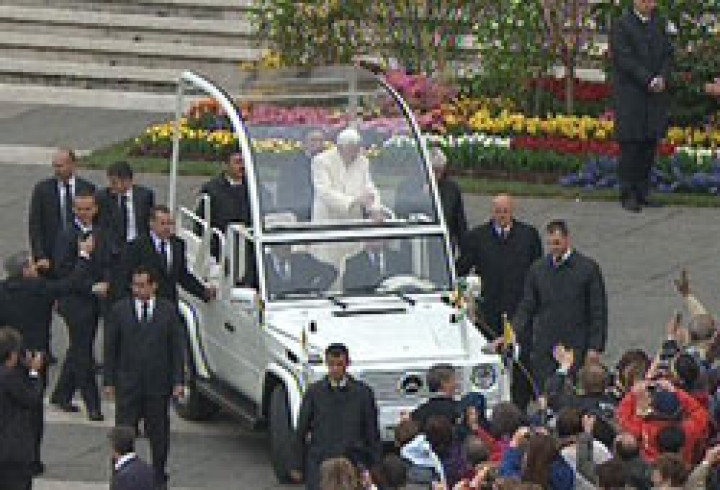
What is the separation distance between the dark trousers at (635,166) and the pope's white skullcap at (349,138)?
6018mm

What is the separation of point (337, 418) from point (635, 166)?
30.3 feet

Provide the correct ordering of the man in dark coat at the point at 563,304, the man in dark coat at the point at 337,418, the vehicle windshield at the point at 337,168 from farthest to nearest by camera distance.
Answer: the vehicle windshield at the point at 337,168 → the man in dark coat at the point at 563,304 → the man in dark coat at the point at 337,418

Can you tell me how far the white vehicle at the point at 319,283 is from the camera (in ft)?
63.8

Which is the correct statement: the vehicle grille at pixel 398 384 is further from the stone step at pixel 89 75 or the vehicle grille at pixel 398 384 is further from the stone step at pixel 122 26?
the stone step at pixel 122 26

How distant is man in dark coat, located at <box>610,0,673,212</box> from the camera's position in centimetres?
2670

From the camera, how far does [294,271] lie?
67.3 ft

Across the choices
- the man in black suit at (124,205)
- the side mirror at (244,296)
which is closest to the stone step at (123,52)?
the man in black suit at (124,205)

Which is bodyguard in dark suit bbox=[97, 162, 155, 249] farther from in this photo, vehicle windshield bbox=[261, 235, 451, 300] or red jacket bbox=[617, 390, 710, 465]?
red jacket bbox=[617, 390, 710, 465]

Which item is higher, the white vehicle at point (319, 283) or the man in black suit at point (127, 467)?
the white vehicle at point (319, 283)

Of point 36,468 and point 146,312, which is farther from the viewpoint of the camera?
point 146,312

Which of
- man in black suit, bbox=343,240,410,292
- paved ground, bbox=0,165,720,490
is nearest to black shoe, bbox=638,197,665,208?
paved ground, bbox=0,165,720,490

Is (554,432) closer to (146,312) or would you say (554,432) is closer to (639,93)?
(146,312)

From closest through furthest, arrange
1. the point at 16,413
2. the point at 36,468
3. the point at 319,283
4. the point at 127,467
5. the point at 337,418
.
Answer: the point at 127,467, the point at 337,418, the point at 16,413, the point at 36,468, the point at 319,283

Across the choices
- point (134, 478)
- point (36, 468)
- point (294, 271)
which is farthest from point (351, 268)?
point (134, 478)
